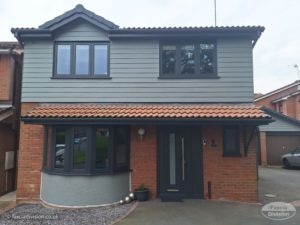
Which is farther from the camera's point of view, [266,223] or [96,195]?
[96,195]

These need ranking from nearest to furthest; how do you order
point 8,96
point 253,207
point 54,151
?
point 253,207, point 54,151, point 8,96

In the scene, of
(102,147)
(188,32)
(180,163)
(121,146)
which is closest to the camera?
(102,147)

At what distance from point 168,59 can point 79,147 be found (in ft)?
14.9

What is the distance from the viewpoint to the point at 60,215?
7871mm

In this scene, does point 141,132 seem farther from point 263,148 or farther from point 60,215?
point 263,148

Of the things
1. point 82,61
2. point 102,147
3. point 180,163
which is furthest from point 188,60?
point 102,147

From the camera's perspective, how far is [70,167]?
8797 millimetres

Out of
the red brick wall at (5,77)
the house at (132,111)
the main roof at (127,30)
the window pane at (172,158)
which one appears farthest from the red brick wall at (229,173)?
the red brick wall at (5,77)

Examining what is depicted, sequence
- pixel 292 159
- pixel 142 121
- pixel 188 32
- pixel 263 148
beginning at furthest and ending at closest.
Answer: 1. pixel 263 148
2. pixel 292 159
3. pixel 188 32
4. pixel 142 121

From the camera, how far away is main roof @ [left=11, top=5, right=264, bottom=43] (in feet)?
31.8

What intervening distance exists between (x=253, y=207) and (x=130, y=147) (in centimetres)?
445

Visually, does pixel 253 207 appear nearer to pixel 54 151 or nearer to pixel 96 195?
pixel 96 195

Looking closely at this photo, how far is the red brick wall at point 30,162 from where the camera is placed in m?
9.39

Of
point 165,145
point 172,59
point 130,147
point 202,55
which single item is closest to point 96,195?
point 130,147
